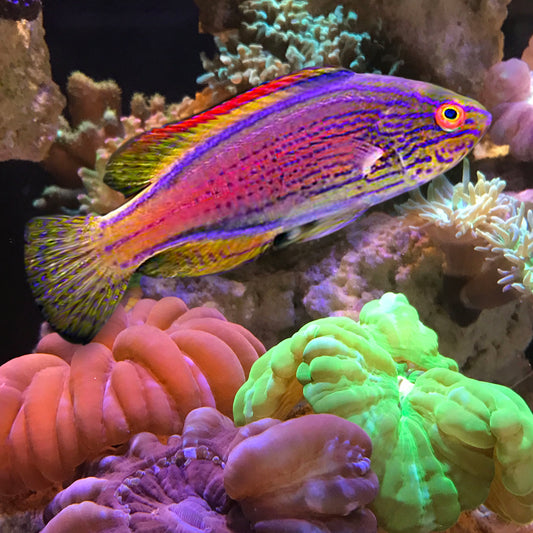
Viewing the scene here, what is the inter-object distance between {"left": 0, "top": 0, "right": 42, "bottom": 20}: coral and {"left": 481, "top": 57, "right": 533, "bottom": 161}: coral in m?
2.24

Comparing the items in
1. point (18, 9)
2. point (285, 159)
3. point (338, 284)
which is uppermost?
point (18, 9)

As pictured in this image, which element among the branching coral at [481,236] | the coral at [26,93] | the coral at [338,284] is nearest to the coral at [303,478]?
the coral at [338,284]

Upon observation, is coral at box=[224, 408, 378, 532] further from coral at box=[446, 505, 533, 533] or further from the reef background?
the reef background

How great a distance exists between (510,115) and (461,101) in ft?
6.04

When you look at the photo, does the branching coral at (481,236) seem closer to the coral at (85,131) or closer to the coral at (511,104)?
the coral at (511,104)

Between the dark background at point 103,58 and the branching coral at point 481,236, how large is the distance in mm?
1331

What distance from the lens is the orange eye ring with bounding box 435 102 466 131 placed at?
102 centimetres

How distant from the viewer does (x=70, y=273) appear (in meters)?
1.17

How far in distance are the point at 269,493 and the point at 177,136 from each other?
0.77 m

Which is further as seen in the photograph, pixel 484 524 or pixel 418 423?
pixel 484 524

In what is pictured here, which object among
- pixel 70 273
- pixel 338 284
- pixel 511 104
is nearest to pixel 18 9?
pixel 70 273

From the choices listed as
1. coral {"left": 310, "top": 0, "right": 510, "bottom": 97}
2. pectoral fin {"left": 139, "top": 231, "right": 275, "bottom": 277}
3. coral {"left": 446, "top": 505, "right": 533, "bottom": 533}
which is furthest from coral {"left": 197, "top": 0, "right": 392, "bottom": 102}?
coral {"left": 446, "top": 505, "right": 533, "bottom": 533}

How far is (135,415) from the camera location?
133 cm

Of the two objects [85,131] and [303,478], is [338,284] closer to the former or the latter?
[303,478]
